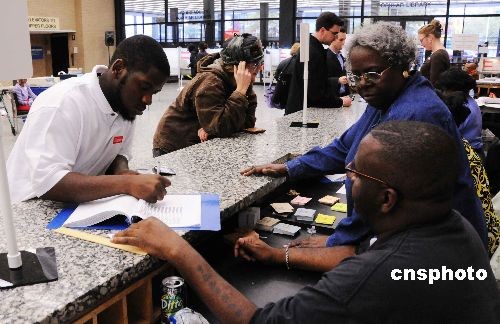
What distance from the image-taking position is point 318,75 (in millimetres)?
4320

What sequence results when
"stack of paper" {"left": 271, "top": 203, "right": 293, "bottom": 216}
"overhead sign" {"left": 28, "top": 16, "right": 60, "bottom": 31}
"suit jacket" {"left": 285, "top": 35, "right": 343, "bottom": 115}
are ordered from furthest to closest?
"overhead sign" {"left": 28, "top": 16, "right": 60, "bottom": 31}, "suit jacket" {"left": 285, "top": 35, "right": 343, "bottom": 115}, "stack of paper" {"left": 271, "top": 203, "right": 293, "bottom": 216}

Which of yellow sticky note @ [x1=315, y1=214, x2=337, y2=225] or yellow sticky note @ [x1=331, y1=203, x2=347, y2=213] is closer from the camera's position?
yellow sticky note @ [x1=315, y1=214, x2=337, y2=225]

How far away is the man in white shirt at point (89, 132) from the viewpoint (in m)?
1.56

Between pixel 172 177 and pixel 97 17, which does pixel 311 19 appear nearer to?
pixel 97 17

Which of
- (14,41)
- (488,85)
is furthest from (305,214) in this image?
(488,85)

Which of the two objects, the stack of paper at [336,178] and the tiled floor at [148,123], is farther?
the tiled floor at [148,123]

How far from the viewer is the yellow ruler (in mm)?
1317

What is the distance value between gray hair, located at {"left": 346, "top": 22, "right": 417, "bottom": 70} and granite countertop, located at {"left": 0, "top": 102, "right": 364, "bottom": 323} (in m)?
0.71

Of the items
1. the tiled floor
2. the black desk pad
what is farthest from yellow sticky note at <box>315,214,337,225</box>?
the tiled floor

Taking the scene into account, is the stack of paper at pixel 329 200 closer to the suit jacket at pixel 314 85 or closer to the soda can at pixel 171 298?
the soda can at pixel 171 298

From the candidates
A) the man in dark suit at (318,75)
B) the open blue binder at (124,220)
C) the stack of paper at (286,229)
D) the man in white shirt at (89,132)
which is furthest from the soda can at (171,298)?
the man in dark suit at (318,75)

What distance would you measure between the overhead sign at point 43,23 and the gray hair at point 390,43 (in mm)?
16684

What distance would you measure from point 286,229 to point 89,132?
90 centimetres

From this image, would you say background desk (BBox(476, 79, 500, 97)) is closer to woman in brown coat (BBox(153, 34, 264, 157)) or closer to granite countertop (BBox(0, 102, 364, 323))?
granite countertop (BBox(0, 102, 364, 323))
